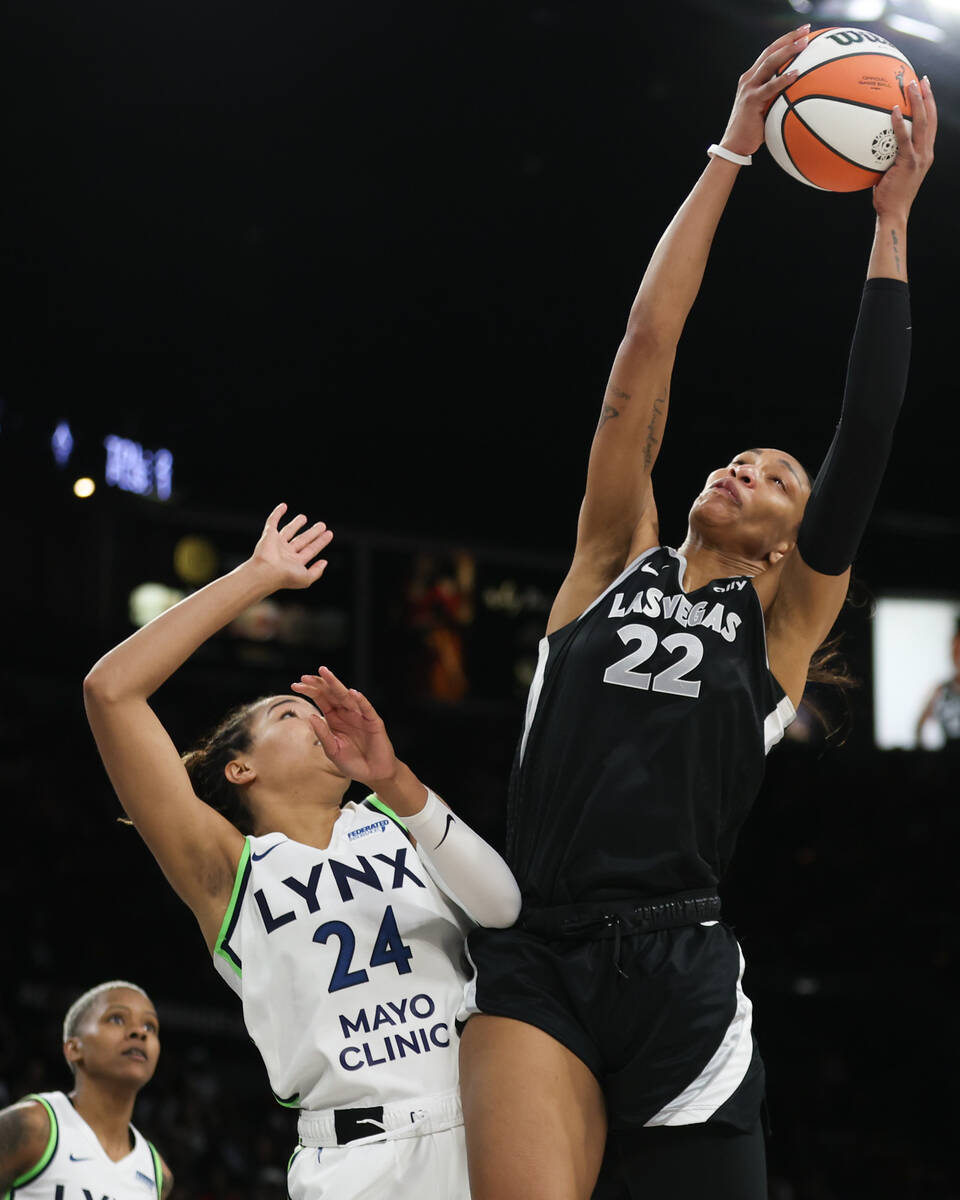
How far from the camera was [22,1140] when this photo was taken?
4.45 meters

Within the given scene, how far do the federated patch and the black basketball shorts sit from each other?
0.62 m

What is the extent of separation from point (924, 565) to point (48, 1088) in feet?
Result: 33.6

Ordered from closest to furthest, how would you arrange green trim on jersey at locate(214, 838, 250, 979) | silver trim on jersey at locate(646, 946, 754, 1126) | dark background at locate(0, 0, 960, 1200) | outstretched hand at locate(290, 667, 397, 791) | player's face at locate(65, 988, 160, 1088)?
silver trim on jersey at locate(646, 946, 754, 1126), outstretched hand at locate(290, 667, 397, 791), green trim on jersey at locate(214, 838, 250, 979), player's face at locate(65, 988, 160, 1088), dark background at locate(0, 0, 960, 1200)

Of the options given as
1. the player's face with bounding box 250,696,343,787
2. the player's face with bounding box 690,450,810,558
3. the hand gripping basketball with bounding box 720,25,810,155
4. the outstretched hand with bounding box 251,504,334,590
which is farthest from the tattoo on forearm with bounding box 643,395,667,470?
the player's face with bounding box 250,696,343,787

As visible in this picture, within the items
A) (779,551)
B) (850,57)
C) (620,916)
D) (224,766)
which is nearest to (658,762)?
(620,916)

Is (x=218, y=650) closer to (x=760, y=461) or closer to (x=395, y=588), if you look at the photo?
(x=395, y=588)

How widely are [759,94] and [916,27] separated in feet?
16.6

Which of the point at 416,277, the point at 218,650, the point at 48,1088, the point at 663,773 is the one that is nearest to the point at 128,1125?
the point at 663,773

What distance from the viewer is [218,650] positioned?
43.9ft

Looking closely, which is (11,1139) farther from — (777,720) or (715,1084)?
(777,720)

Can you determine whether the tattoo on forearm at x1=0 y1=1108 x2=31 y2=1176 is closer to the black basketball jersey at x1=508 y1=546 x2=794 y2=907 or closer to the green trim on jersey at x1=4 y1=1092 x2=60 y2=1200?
the green trim on jersey at x1=4 y1=1092 x2=60 y2=1200

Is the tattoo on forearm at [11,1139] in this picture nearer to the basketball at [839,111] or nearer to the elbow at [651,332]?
the elbow at [651,332]

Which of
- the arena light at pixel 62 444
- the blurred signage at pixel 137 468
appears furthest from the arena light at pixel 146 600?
the arena light at pixel 62 444

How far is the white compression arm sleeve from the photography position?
2494 millimetres
